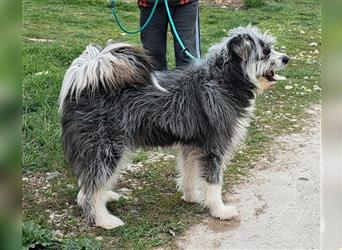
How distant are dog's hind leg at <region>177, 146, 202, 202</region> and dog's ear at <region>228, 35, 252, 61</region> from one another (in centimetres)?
78

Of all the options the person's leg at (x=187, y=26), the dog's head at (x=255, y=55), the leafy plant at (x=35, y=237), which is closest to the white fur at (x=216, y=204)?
the dog's head at (x=255, y=55)

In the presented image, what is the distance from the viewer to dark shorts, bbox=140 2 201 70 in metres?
4.66

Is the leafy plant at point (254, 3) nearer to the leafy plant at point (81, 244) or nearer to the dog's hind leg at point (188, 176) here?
the dog's hind leg at point (188, 176)

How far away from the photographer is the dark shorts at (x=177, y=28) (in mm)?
4660

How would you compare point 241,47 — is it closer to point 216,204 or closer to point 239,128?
point 239,128

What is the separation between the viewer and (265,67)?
12.7 ft

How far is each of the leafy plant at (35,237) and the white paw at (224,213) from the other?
1185mm

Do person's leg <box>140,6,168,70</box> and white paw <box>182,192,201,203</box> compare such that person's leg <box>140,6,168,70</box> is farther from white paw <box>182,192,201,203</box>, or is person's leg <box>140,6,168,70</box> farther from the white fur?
the white fur

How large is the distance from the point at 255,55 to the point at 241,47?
122 millimetres
